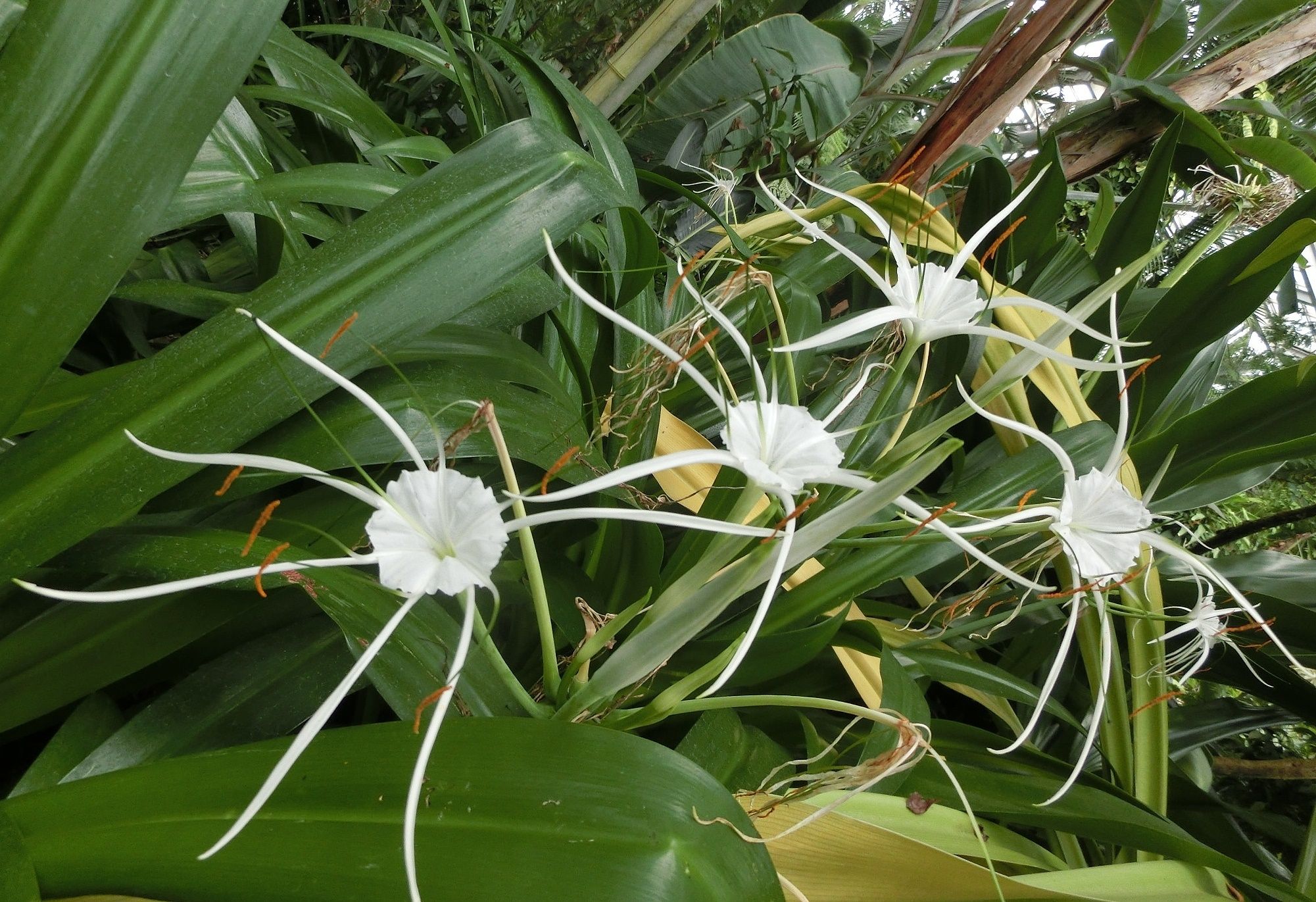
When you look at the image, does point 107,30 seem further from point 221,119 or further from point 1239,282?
point 1239,282

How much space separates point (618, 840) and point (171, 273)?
0.58m

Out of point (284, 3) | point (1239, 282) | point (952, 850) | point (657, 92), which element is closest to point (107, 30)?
point (284, 3)

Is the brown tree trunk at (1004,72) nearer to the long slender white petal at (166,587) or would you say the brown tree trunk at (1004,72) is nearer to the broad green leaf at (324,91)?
the broad green leaf at (324,91)

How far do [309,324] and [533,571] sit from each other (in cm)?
17

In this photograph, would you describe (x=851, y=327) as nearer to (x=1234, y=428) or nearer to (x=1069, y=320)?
(x=1069, y=320)

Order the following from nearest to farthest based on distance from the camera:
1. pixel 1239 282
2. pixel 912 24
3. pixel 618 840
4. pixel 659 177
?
pixel 618 840 → pixel 659 177 → pixel 1239 282 → pixel 912 24

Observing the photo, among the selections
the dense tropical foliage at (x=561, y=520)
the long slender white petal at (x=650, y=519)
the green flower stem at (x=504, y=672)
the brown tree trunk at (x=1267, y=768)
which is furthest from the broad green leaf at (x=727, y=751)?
the brown tree trunk at (x=1267, y=768)

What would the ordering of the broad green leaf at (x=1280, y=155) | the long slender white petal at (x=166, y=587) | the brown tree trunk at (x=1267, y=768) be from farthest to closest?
the broad green leaf at (x=1280, y=155), the brown tree trunk at (x=1267, y=768), the long slender white petal at (x=166, y=587)

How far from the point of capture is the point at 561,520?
310 millimetres

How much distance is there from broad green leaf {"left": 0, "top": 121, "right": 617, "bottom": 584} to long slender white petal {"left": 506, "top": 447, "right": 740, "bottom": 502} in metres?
0.19

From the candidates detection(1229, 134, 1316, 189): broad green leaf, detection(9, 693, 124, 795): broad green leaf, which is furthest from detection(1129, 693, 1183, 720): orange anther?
detection(1229, 134, 1316, 189): broad green leaf

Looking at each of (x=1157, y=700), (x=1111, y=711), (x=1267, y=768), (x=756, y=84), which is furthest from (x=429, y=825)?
(x=756, y=84)

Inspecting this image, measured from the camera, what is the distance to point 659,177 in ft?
1.73

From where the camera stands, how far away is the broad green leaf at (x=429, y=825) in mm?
218
